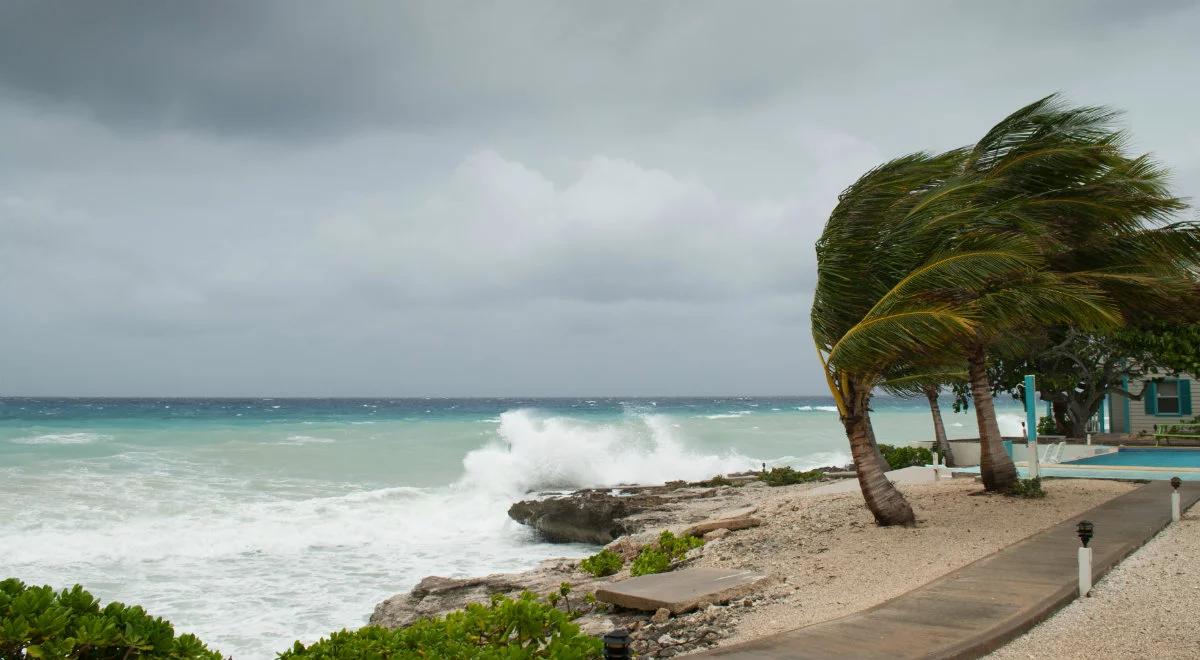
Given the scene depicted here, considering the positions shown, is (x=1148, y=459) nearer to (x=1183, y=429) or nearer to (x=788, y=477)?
(x=1183, y=429)

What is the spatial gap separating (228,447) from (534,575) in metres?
34.6

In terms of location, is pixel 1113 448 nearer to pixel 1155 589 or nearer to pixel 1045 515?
pixel 1045 515

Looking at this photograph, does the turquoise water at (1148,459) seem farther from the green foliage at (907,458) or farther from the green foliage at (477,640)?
the green foliage at (477,640)

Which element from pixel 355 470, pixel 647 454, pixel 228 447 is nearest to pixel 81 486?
pixel 355 470

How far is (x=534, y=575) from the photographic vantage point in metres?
12.3

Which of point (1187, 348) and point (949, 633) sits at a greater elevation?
point (1187, 348)

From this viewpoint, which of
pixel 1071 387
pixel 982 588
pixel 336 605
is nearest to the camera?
pixel 982 588

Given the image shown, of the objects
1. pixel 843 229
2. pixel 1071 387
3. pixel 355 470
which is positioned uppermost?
pixel 843 229

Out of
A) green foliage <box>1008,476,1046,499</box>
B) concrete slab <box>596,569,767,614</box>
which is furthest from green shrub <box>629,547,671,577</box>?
green foliage <box>1008,476,1046,499</box>

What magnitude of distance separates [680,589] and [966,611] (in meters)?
2.75

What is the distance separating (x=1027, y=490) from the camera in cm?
1384

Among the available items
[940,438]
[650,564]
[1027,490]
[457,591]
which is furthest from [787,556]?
[940,438]

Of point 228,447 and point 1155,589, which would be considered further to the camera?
point 228,447

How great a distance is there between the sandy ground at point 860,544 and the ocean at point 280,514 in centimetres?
555
